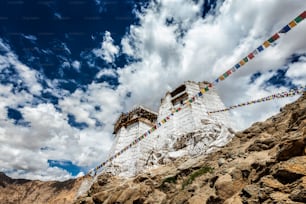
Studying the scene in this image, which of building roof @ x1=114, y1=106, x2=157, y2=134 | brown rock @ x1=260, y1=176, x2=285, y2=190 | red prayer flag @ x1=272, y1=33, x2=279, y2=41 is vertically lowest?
brown rock @ x1=260, y1=176, x2=285, y2=190

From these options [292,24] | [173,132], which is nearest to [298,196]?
[292,24]

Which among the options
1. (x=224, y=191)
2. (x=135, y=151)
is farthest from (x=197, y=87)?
(x=224, y=191)

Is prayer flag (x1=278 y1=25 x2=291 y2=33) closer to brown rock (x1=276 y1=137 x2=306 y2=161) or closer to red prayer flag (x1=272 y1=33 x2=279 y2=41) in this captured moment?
red prayer flag (x1=272 y1=33 x2=279 y2=41)

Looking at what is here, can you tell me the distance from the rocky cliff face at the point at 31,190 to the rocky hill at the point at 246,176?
83.2m

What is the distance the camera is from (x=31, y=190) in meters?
101

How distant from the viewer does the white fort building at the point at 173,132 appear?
20031 mm

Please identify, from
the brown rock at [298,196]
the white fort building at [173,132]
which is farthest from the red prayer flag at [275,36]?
the white fort building at [173,132]

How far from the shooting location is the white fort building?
65.7 ft

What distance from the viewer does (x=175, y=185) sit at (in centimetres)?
1261

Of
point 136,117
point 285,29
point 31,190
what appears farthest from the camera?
point 31,190

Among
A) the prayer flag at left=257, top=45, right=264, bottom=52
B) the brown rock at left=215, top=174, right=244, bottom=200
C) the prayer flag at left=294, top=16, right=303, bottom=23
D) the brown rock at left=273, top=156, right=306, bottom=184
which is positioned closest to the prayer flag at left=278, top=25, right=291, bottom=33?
the prayer flag at left=294, top=16, right=303, bottom=23

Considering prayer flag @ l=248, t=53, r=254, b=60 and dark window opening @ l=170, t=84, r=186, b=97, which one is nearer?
prayer flag @ l=248, t=53, r=254, b=60

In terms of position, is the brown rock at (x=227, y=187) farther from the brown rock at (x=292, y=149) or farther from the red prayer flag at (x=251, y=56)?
the red prayer flag at (x=251, y=56)

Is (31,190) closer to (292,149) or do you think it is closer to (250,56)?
Result: (250,56)
